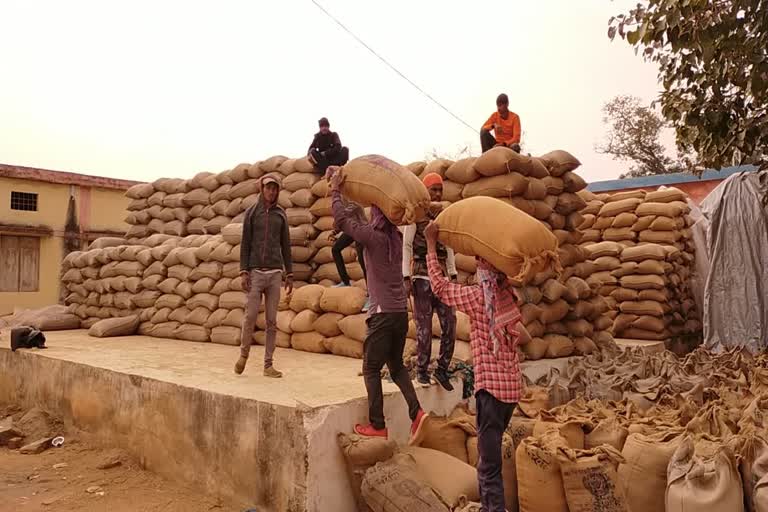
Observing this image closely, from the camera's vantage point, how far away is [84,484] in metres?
4.23

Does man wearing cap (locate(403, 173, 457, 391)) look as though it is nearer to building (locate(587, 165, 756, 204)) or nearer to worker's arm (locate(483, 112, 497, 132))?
worker's arm (locate(483, 112, 497, 132))

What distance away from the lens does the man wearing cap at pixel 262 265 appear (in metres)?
→ 4.40

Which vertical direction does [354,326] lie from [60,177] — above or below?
below

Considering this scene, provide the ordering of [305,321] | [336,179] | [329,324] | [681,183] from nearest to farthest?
[336,179], [329,324], [305,321], [681,183]

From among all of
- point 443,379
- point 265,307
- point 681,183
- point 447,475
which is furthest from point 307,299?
point 681,183

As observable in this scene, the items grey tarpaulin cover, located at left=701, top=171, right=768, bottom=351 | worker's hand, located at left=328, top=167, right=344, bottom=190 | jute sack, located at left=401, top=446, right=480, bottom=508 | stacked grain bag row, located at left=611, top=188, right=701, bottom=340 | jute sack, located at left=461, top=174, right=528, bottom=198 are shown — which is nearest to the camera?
jute sack, located at left=401, top=446, right=480, bottom=508

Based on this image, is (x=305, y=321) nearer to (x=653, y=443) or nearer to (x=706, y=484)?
(x=653, y=443)

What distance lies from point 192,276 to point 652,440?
532cm

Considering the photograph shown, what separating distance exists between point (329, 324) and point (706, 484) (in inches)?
133

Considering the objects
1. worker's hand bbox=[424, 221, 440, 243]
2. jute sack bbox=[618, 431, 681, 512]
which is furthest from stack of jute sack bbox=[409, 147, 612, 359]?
jute sack bbox=[618, 431, 681, 512]

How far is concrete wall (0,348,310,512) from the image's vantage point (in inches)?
132

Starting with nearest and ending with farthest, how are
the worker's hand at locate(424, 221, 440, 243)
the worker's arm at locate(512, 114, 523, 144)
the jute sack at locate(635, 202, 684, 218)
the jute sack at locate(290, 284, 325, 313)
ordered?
the worker's hand at locate(424, 221, 440, 243), the jute sack at locate(290, 284, 325, 313), the worker's arm at locate(512, 114, 523, 144), the jute sack at locate(635, 202, 684, 218)

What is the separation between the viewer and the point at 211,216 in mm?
8320

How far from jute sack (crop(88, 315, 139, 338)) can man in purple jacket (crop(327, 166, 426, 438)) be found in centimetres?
496
